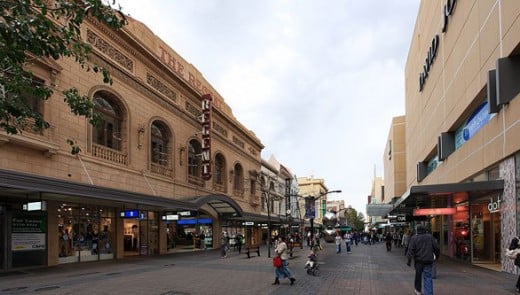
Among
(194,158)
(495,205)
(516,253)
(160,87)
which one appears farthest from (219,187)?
(516,253)

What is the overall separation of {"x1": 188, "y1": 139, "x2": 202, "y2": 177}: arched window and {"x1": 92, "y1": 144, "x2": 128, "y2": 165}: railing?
9894 mm

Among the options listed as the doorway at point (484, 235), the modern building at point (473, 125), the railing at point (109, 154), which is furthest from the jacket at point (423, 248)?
the railing at point (109, 154)

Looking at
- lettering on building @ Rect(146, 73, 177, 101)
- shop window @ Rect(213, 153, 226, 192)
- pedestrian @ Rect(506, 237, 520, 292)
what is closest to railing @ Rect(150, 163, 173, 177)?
lettering on building @ Rect(146, 73, 177, 101)

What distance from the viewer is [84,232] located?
76.9 feet

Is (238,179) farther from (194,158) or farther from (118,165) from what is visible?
(118,165)

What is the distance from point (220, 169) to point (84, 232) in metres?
20.8

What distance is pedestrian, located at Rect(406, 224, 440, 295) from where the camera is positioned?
10336mm

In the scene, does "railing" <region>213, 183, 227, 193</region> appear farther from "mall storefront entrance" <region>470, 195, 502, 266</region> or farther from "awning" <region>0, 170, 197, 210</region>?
"mall storefront entrance" <region>470, 195, 502, 266</region>

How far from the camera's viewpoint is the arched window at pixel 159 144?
3039 cm

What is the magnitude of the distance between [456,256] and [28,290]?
21.8 meters

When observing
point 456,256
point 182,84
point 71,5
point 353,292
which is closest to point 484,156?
point 456,256

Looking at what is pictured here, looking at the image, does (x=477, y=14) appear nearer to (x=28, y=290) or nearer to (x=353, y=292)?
(x=353, y=292)

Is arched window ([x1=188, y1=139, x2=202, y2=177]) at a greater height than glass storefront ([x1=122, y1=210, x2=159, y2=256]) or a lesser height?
greater

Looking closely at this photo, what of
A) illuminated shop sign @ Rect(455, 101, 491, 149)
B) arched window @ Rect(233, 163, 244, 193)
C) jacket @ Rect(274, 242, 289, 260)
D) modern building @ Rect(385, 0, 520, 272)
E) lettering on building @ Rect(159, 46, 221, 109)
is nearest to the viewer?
jacket @ Rect(274, 242, 289, 260)
